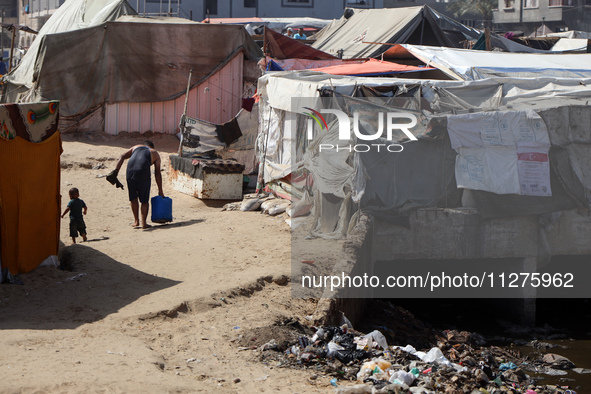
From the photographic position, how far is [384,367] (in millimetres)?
5812

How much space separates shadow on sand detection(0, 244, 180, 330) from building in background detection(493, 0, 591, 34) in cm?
4224

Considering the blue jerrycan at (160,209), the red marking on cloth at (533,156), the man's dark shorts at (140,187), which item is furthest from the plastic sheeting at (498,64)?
the man's dark shorts at (140,187)

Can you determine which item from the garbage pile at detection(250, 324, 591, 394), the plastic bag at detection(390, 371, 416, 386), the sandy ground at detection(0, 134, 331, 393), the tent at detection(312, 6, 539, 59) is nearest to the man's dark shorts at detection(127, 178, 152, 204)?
the sandy ground at detection(0, 134, 331, 393)

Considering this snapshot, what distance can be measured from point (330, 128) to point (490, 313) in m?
3.90

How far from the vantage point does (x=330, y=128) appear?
403 inches

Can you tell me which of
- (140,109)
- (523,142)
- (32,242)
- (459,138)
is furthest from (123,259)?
(140,109)

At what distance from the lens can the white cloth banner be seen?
32.3 ft

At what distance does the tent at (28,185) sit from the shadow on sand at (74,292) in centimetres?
29

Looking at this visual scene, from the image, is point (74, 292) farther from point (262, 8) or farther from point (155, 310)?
point (262, 8)

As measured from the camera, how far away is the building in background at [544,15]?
146 ft

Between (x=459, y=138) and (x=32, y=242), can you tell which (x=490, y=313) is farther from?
(x=32, y=242)

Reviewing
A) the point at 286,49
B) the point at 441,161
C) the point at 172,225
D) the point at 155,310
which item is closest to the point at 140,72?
the point at 286,49

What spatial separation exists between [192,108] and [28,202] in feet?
35.4

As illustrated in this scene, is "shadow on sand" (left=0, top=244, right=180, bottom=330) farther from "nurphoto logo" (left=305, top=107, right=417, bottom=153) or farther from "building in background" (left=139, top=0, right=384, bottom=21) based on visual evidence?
"building in background" (left=139, top=0, right=384, bottom=21)
